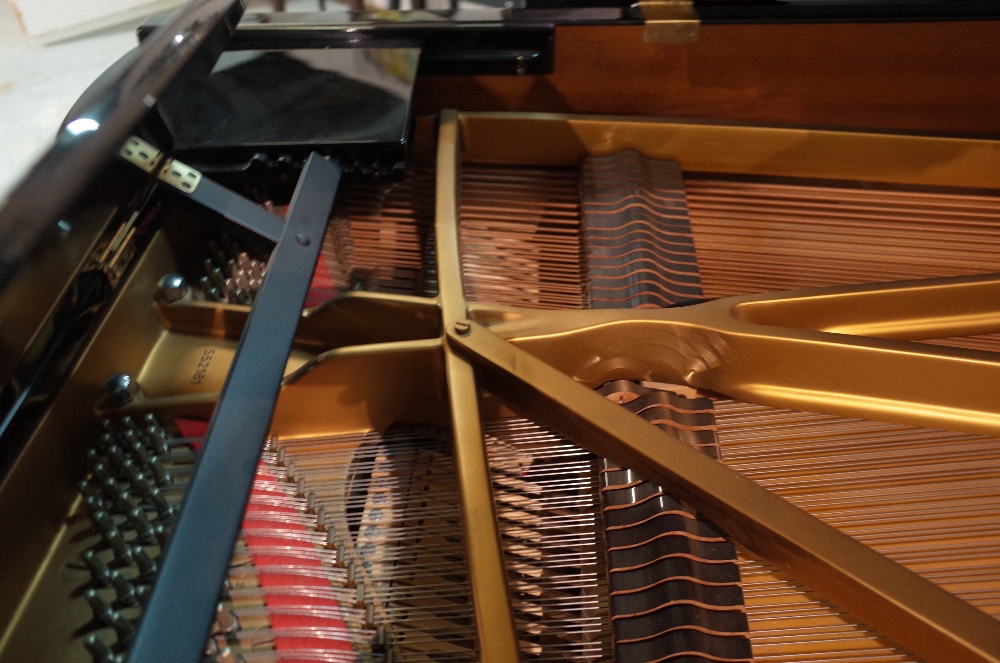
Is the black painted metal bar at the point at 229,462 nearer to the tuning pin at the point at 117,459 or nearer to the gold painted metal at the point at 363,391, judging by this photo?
the gold painted metal at the point at 363,391

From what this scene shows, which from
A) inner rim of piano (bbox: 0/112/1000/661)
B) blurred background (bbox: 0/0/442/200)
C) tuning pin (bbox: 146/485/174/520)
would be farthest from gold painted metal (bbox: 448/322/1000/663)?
blurred background (bbox: 0/0/442/200)

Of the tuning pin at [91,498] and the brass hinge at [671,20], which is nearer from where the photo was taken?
the tuning pin at [91,498]

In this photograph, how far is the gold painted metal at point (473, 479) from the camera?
3.15 feet

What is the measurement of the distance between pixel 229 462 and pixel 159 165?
1.99 feet

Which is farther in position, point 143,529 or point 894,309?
point 894,309

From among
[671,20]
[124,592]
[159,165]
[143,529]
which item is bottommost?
[124,592]

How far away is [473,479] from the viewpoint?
1.12 meters

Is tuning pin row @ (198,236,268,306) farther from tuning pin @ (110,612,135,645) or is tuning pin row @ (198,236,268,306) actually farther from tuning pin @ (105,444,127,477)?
tuning pin @ (110,612,135,645)

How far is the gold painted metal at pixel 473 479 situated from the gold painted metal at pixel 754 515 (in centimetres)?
6

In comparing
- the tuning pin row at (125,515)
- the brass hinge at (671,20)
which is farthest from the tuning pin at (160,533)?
the brass hinge at (671,20)

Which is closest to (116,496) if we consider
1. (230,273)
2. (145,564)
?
(145,564)

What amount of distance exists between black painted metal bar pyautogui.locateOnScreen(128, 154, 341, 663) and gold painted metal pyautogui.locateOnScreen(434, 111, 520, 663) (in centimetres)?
24

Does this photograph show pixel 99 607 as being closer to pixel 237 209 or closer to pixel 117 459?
pixel 117 459

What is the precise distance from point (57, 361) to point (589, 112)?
1.28m
